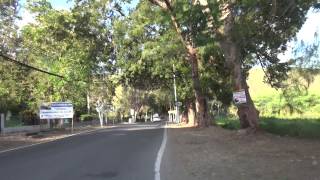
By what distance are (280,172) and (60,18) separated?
3460 cm

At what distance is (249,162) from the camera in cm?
1652

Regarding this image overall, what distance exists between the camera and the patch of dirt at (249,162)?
1369cm

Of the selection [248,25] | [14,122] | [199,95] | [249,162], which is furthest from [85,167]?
[14,122]

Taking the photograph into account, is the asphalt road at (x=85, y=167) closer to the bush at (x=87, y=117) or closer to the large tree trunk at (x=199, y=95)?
the large tree trunk at (x=199, y=95)

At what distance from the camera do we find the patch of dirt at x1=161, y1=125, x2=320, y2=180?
1369 centimetres

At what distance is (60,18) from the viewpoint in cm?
4584

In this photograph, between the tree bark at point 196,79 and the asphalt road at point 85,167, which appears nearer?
the asphalt road at point 85,167

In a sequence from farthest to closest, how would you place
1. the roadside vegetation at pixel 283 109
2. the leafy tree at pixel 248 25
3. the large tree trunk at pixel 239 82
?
the roadside vegetation at pixel 283 109 → the large tree trunk at pixel 239 82 → the leafy tree at pixel 248 25

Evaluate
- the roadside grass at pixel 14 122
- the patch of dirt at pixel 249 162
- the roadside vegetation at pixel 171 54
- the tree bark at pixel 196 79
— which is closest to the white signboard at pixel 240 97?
the roadside vegetation at pixel 171 54

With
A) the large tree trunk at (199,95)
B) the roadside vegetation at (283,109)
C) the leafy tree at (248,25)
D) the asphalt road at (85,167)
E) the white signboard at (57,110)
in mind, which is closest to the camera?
the asphalt road at (85,167)

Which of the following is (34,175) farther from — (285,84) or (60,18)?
(60,18)

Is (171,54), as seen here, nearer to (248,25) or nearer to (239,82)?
(239,82)

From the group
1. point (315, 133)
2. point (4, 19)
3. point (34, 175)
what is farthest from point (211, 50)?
point (34, 175)

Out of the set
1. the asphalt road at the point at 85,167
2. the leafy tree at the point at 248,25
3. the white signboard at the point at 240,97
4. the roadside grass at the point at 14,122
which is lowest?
the asphalt road at the point at 85,167
